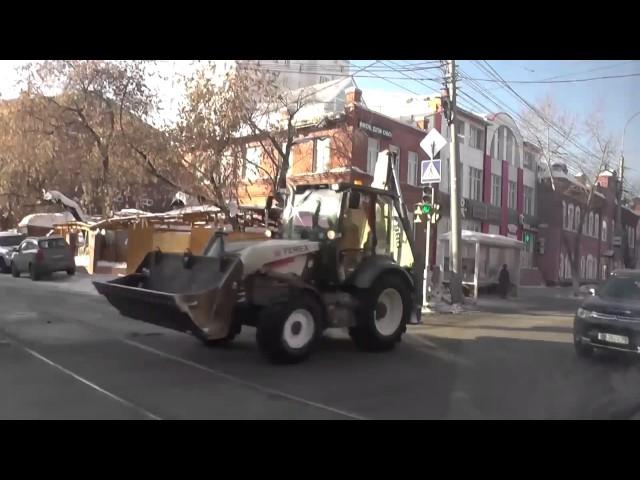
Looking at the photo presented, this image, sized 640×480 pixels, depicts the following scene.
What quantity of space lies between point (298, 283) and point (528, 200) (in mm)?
13912

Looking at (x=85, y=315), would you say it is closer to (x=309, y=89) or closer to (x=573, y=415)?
(x=573, y=415)

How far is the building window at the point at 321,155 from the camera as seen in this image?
22594 millimetres

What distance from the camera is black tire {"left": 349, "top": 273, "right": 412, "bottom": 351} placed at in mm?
A: 9312

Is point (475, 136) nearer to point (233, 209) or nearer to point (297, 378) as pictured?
point (233, 209)

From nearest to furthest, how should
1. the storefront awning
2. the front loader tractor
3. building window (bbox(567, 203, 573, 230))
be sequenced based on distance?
1. the front loader tractor
2. building window (bbox(567, 203, 573, 230))
3. the storefront awning

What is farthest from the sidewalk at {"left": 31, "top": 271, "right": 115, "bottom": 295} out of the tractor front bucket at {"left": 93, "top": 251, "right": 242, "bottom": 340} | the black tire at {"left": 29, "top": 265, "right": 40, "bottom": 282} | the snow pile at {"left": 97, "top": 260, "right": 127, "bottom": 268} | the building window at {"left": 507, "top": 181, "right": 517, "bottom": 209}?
the building window at {"left": 507, "top": 181, "right": 517, "bottom": 209}

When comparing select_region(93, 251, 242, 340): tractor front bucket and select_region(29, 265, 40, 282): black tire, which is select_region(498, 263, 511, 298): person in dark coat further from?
select_region(29, 265, 40, 282): black tire

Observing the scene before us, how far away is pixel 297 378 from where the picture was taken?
7418 mm

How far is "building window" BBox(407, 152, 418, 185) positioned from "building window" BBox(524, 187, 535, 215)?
4.37 meters

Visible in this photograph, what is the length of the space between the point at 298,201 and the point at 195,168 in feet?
38.1

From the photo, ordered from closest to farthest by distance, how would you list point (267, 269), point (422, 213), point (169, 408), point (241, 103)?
point (169, 408) → point (267, 269) → point (422, 213) → point (241, 103)
